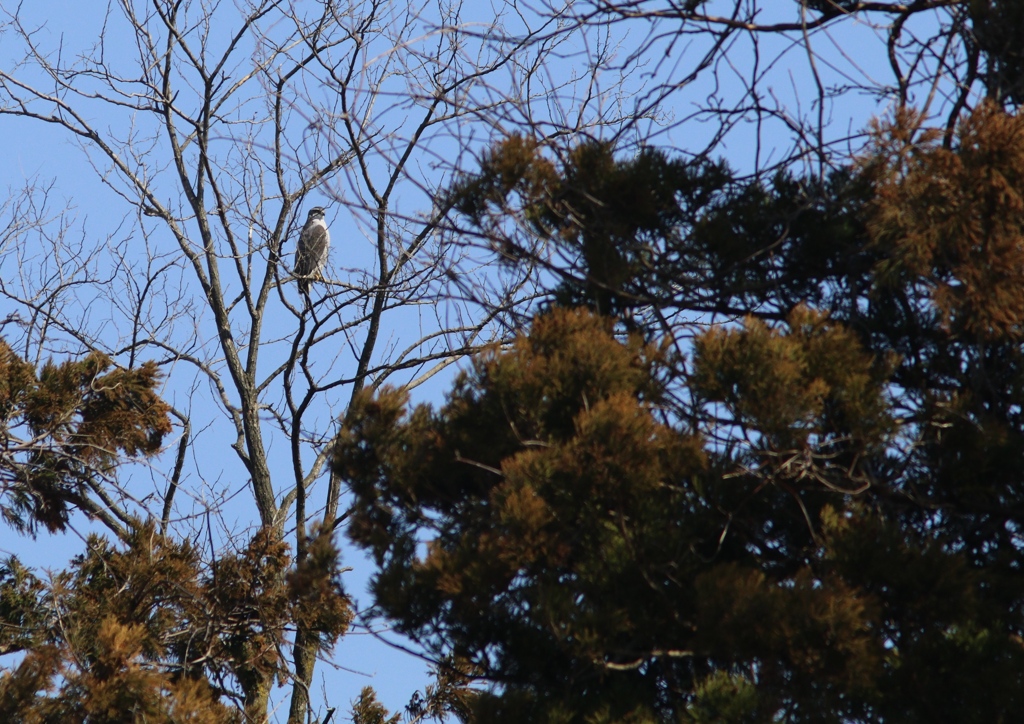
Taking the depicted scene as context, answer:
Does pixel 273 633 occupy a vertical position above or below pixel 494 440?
above

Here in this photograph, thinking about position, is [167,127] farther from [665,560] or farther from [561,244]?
[665,560]

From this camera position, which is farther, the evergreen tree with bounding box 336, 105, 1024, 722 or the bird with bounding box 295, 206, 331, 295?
the bird with bounding box 295, 206, 331, 295

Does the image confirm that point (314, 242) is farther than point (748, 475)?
Yes

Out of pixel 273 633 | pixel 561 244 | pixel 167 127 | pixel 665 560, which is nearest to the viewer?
pixel 665 560

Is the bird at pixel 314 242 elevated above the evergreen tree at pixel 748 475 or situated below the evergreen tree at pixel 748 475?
above

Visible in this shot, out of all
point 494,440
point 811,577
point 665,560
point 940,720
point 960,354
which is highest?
point 494,440

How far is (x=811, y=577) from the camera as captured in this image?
3725 millimetres

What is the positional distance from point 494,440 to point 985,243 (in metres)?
1.68

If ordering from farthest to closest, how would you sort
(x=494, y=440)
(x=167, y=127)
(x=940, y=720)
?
(x=167, y=127) < (x=494, y=440) < (x=940, y=720)

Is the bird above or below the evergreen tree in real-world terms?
above

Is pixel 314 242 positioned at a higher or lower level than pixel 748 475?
higher

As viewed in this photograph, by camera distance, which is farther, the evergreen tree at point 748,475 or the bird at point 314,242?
the bird at point 314,242

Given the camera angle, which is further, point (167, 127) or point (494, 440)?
point (167, 127)

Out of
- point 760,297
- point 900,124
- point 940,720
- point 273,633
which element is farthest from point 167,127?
point 940,720
